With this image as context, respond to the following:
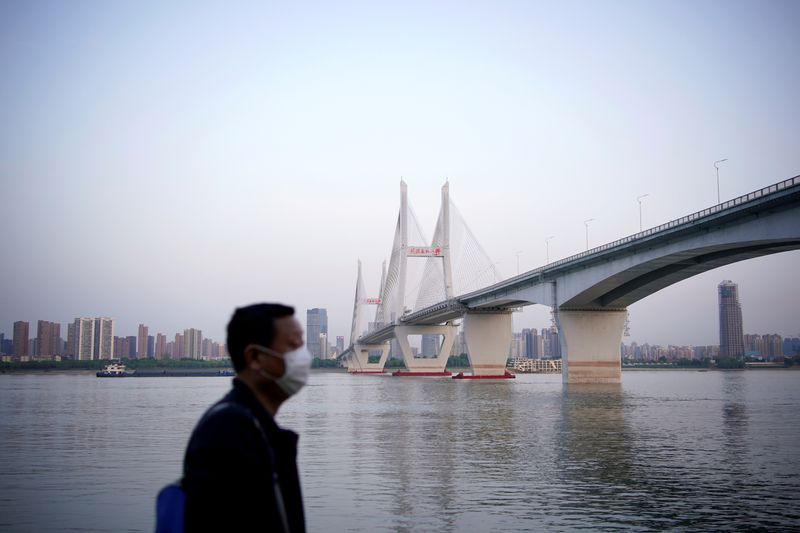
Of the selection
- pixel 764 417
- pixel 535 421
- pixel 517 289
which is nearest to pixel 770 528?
pixel 535 421

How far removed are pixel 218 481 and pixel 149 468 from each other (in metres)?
13.6

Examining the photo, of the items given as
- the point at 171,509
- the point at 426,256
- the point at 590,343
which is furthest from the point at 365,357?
the point at 171,509

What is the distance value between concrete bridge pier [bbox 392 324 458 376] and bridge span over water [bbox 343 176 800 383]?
146 mm

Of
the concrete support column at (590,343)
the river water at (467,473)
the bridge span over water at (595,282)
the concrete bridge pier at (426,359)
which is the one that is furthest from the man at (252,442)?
the concrete bridge pier at (426,359)

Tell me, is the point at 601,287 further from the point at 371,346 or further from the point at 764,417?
the point at 371,346

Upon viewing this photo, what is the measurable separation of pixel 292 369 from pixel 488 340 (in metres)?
78.5

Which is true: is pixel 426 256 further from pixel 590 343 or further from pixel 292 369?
pixel 292 369

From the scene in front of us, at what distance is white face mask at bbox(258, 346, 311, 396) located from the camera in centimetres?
300

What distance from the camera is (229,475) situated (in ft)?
8.66

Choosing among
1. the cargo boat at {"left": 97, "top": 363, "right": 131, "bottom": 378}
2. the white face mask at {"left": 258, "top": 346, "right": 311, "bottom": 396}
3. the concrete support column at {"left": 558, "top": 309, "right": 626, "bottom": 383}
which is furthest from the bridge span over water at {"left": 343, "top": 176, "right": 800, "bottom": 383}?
the cargo boat at {"left": 97, "top": 363, "right": 131, "bottom": 378}

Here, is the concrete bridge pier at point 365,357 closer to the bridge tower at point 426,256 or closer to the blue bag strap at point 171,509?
the bridge tower at point 426,256

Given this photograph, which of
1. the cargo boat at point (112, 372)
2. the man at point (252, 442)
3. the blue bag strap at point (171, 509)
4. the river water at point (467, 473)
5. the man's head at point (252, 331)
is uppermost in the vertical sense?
the man's head at point (252, 331)

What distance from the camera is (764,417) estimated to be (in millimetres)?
30000

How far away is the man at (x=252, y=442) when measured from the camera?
8.61 feet
